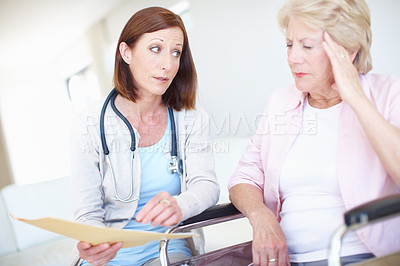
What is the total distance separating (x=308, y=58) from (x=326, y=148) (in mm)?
255

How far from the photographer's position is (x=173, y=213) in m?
1.02

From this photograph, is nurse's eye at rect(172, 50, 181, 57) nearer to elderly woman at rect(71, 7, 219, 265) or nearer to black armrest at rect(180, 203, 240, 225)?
elderly woman at rect(71, 7, 219, 265)

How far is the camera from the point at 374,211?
24.8 inches

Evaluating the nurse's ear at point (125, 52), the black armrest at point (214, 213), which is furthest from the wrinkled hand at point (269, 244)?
the nurse's ear at point (125, 52)

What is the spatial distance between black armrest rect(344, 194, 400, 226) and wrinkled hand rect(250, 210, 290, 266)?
375mm

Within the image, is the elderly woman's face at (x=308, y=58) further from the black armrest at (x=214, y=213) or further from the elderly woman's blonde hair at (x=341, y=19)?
the black armrest at (x=214, y=213)

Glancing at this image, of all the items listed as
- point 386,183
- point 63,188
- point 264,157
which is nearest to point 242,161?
point 264,157

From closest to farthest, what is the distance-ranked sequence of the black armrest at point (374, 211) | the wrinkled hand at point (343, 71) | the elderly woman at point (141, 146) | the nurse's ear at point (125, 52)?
the black armrest at point (374, 211) < the wrinkled hand at point (343, 71) < the elderly woman at point (141, 146) < the nurse's ear at point (125, 52)

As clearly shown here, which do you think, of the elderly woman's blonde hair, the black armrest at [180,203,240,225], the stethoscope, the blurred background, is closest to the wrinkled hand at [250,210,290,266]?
the black armrest at [180,203,240,225]

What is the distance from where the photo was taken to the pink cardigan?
943 mm

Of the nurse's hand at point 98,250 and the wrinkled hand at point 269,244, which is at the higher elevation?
the nurse's hand at point 98,250

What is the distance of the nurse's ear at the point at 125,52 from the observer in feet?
4.25

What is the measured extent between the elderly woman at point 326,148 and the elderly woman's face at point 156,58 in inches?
14.2

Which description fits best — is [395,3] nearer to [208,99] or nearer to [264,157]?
[264,157]
